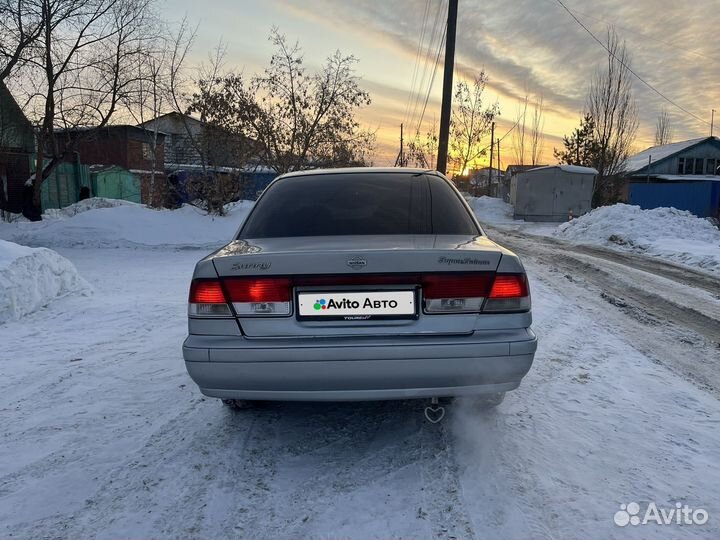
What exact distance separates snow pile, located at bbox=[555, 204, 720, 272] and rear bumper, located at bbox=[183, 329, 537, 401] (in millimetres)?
9033

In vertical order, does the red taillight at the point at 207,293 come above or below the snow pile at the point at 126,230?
above

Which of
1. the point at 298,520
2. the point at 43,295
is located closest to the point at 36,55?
the point at 43,295

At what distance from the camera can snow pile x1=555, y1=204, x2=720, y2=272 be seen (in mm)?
10570

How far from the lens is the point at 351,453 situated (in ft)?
8.38

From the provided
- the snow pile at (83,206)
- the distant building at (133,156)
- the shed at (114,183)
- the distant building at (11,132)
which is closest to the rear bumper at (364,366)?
the distant building at (11,132)

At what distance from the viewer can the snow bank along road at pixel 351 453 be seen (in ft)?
6.61

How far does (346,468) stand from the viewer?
2.41 meters

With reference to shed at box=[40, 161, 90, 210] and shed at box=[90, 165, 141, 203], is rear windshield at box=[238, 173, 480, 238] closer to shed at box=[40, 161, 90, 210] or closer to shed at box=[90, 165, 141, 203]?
shed at box=[40, 161, 90, 210]

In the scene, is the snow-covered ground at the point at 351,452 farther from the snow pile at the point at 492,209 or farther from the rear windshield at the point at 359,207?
the snow pile at the point at 492,209

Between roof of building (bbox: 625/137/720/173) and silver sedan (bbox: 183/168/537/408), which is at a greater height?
roof of building (bbox: 625/137/720/173)

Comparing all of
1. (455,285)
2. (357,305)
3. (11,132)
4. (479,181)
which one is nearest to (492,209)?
(11,132)

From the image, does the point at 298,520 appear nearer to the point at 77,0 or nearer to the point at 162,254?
the point at 162,254

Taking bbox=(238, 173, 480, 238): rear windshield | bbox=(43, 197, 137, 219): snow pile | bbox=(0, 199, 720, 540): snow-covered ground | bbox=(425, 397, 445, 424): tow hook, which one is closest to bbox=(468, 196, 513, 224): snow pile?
bbox=(43, 197, 137, 219): snow pile

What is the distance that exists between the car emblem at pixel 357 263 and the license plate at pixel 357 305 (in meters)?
0.13
